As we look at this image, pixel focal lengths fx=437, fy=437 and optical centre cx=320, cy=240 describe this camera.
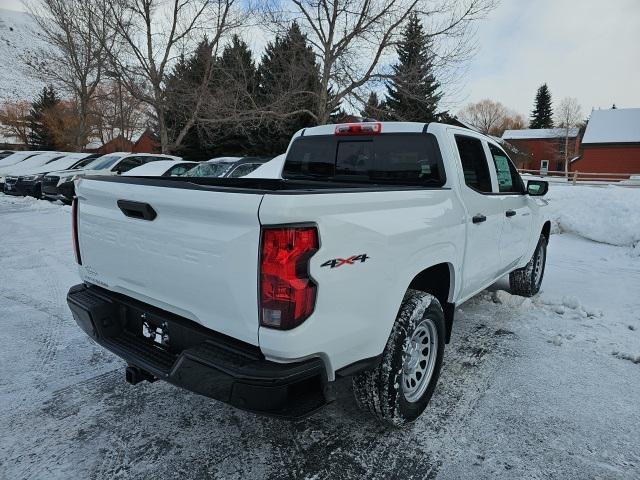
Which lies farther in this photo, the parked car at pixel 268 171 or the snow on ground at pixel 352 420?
the parked car at pixel 268 171

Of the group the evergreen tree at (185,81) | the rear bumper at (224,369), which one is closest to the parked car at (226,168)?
Answer: the rear bumper at (224,369)

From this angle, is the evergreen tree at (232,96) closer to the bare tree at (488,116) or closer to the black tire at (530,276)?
the black tire at (530,276)

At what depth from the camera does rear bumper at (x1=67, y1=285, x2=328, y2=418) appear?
1979 mm

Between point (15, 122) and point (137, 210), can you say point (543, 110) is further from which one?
point (137, 210)

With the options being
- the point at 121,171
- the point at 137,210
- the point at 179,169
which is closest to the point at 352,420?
the point at 137,210

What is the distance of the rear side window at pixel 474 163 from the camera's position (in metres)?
3.57

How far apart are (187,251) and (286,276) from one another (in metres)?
0.57

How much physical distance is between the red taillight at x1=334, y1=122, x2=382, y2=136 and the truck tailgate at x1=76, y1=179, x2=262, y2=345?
1888 mm

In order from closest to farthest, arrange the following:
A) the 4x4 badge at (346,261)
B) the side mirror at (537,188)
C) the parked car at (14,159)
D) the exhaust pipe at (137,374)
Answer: the 4x4 badge at (346,261), the exhaust pipe at (137,374), the side mirror at (537,188), the parked car at (14,159)

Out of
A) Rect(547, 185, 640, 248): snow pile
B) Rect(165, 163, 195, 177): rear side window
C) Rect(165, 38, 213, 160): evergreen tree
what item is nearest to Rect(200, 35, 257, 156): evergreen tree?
Rect(165, 38, 213, 160): evergreen tree

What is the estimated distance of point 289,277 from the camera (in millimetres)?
1945

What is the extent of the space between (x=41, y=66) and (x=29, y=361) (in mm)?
29872

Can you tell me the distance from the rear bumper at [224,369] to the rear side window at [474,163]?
2189 mm

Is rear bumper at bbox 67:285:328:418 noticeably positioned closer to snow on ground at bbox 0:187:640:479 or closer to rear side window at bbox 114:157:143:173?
snow on ground at bbox 0:187:640:479
